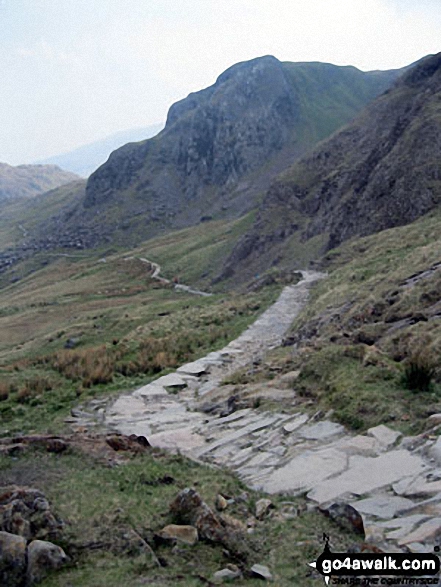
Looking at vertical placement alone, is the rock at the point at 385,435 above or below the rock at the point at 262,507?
below

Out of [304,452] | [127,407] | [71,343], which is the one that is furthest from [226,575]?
[71,343]

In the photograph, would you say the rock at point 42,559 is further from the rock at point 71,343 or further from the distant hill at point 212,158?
the distant hill at point 212,158

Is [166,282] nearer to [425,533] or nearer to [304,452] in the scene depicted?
[304,452]

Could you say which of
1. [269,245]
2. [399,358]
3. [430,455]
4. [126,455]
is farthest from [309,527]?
[269,245]

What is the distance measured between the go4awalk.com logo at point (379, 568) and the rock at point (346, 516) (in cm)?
79

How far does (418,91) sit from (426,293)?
2037 inches

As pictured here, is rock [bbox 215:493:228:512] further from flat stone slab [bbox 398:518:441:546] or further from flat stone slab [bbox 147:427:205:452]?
flat stone slab [bbox 147:427:205:452]

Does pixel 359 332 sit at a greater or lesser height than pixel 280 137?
lesser

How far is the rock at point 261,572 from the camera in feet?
18.1

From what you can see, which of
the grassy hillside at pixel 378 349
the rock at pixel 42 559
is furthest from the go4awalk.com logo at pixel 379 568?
the grassy hillside at pixel 378 349

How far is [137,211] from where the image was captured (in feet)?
476

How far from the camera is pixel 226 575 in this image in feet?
18.1

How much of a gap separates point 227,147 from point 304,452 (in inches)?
5757

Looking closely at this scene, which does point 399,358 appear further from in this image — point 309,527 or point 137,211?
point 137,211
